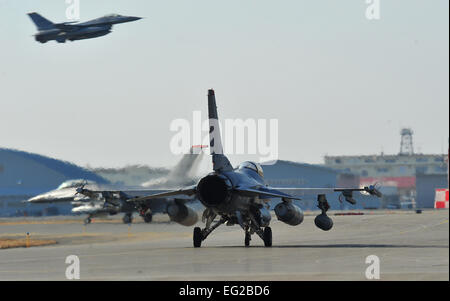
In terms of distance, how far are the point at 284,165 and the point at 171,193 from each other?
168ft

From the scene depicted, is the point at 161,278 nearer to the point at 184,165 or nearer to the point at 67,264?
the point at 67,264

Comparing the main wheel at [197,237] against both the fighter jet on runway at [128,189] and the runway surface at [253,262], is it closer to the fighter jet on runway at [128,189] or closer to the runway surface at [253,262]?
the runway surface at [253,262]

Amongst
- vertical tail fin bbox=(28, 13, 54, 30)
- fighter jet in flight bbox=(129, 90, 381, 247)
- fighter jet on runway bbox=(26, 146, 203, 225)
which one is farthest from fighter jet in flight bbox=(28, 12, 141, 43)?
fighter jet in flight bbox=(129, 90, 381, 247)

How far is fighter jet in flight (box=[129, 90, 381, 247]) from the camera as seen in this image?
3297 centimetres

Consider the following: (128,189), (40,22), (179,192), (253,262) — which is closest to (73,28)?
(40,22)

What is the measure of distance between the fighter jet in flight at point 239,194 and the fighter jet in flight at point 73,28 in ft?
88.3

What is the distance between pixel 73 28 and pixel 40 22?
13.6 ft

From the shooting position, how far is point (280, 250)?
1316 inches

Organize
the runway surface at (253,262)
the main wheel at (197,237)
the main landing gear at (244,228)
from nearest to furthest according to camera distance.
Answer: the runway surface at (253,262), the main landing gear at (244,228), the main wheel at (197,237)

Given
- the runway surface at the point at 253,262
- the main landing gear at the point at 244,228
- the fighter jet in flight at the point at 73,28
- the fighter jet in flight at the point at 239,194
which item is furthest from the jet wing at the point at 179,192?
the fighter jet in flight at the point at 73,28

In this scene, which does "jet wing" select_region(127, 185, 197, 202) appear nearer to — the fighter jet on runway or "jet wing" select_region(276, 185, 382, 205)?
"jet wing" select_region(276, 185, 382, 205)

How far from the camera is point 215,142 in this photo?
33781 millimetres

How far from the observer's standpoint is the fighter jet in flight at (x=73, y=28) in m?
60.2
